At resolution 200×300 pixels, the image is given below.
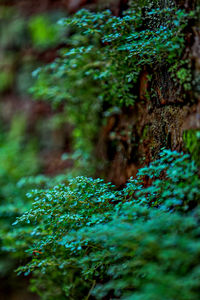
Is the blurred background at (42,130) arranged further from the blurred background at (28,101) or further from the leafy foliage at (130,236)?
the leafy foliage at (130,236)

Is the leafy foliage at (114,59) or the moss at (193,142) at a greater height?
the leafy foliage at (114,59)

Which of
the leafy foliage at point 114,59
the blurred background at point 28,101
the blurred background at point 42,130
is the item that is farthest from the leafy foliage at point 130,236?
the blurred background at point 28,101

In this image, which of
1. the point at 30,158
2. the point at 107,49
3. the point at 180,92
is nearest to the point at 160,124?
the point at 180,92

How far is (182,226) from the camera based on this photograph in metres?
1.16

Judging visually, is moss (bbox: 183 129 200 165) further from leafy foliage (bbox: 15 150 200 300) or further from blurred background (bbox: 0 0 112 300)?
blurred background (bbox: 0 0 112 300)

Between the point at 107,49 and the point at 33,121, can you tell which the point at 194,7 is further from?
the point at 33,121

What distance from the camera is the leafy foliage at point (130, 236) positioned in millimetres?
1060

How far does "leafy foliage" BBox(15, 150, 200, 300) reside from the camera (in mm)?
1060

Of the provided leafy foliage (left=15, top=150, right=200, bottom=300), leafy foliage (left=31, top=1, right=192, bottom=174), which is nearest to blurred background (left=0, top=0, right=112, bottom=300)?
leafy foliage (left=31, top=1, right=192, bottom=174)

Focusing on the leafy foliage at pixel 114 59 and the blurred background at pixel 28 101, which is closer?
the leafy foliage at pixel 114 59

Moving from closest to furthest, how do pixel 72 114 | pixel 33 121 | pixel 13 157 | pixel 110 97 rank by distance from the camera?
1. pixel 110 97
2. pixel 72 114
3. pixel 13 157
4. pixel 33 121

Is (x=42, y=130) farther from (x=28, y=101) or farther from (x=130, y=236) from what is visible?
(x=130, y=236)

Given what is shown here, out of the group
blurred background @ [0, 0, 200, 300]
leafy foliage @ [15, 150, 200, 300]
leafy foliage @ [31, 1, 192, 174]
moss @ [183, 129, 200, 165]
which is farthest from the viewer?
blurred background @ [0, 0, 200, 300]

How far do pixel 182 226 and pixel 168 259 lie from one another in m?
0.15
